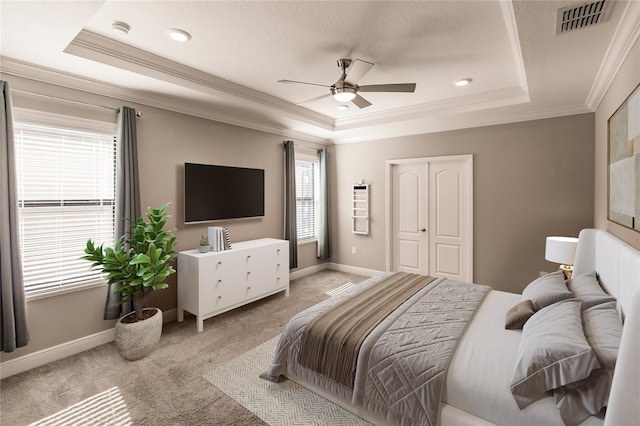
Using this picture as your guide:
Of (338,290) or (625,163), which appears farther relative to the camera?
(338,290)

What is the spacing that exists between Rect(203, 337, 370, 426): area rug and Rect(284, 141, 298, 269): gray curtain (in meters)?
2.42

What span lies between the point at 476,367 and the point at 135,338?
106 inches

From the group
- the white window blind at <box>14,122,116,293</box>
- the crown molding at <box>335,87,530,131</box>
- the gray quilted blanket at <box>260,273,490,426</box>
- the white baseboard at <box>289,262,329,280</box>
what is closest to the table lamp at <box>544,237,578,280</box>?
the gray quilted blanket at <box>260,273,490,426</box>

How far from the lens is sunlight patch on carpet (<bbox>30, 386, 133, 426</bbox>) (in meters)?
1.98

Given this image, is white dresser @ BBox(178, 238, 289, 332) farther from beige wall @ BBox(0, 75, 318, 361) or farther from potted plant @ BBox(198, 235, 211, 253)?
beige wall @ BBox(0, 75, 318, 361)

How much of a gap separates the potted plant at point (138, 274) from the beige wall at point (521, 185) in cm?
385

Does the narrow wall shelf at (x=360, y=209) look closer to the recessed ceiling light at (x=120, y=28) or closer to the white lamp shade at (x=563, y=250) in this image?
the white lamp shade at (x=563, y=250)

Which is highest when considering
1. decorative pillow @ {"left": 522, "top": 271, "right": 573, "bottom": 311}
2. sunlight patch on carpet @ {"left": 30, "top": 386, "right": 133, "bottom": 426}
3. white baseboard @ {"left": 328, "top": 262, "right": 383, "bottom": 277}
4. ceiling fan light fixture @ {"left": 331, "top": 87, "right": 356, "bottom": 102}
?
ceiling fan light fixture @ {"left": 331, "top": 87, "right": 356, "bottom": 102}

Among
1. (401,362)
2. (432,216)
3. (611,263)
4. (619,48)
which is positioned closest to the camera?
(401,362)

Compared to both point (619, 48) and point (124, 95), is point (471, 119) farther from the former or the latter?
point (124, 95)

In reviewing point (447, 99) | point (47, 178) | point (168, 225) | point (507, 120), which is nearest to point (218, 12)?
point (47, 178)

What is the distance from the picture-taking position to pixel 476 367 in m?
1.64

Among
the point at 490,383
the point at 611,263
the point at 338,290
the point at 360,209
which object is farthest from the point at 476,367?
the point at 360,209

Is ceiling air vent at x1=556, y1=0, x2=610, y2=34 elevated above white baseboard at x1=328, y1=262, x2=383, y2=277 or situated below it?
above
